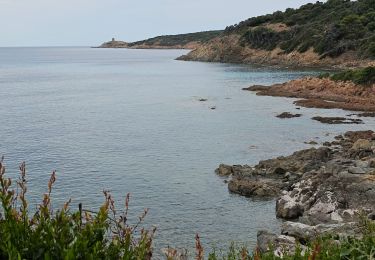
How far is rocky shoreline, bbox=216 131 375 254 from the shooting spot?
57.0 feet

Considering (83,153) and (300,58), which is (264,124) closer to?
(83,153)

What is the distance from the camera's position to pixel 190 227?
20.8 meters

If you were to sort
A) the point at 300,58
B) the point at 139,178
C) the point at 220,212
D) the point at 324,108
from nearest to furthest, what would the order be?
the point at 220,212 → the point at 139,178 → the point at 324,108 → the point at 300,58

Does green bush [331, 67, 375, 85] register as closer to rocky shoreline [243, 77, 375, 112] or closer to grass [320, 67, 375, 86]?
grass [320, 67, 375, 86]

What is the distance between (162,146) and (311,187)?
15826 mm

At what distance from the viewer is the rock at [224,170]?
1142 inches

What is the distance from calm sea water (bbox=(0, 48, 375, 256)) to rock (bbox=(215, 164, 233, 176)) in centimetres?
59

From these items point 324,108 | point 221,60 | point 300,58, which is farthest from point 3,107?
point 221,60

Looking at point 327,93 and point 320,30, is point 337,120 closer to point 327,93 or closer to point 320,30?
point 327,93

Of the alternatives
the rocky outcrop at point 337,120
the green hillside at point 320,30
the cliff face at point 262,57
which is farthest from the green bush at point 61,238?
the green hillside at point 320,30

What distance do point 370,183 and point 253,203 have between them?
5.62 metres

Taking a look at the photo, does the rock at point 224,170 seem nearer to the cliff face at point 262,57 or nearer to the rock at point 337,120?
the rock at point 337,120

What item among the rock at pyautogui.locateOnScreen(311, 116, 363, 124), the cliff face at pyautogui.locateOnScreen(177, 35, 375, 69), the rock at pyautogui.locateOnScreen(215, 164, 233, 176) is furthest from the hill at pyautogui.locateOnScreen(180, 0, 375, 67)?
the rock at pyautogui.locateOnScreen(215, 164, 233, 176)

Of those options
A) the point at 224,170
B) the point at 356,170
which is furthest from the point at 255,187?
the point at 356,170
